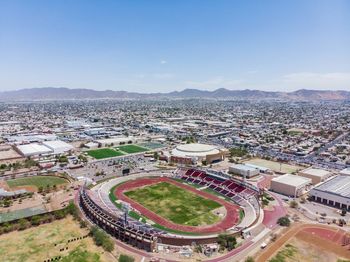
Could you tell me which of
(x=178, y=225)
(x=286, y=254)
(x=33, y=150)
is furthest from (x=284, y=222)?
(x=33, y=150)

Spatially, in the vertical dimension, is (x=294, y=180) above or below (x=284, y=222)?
above

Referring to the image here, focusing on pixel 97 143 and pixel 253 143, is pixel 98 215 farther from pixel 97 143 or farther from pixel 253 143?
pixel 253 143

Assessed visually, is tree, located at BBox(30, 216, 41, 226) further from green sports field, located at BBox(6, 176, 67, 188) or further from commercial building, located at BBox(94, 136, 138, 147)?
commercial building, located at BBox(94, 136, 138, 147)

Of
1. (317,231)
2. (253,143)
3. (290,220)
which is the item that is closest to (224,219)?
(290,220)

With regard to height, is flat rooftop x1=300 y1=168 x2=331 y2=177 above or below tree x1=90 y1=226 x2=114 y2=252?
above

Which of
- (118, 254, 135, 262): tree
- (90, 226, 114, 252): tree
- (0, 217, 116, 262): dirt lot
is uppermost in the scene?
(118, 254, 135, 262): tree

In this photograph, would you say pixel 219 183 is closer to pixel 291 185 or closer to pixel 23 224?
pixel 291 185

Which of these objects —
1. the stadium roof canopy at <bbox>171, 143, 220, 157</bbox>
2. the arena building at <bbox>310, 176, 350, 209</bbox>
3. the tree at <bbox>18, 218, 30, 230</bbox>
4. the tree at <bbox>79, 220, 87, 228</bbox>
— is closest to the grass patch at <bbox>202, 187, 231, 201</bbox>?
the arena building at <bbox>310, 176, 350, 209</bbox>
